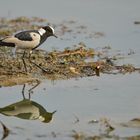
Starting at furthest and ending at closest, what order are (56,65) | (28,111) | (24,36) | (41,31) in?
(56,65) < (41,31) < (24,36) < (28,111)

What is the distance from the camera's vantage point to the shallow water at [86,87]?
9789 millimetres

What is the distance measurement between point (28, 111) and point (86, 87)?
1.40 meters

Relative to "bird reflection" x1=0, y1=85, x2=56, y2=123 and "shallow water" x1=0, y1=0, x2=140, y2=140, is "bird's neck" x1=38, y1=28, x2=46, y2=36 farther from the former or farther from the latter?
"bird reflection" x1=0, y1=85, x2=56, y2=123

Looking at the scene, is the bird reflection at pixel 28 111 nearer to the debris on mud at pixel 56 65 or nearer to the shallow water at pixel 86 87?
the shallow water at pixel 86 87

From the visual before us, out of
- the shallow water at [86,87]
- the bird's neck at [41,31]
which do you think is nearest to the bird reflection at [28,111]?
the shallow water at [86,87]

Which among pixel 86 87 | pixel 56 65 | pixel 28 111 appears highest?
pixel 56 65

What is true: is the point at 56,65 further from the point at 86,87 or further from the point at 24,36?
the point at 86,87

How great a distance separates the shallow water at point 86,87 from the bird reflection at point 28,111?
96 millimetres

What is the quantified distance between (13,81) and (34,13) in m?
4.96

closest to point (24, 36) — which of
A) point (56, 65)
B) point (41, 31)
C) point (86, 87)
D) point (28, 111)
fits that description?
point (41, 31)

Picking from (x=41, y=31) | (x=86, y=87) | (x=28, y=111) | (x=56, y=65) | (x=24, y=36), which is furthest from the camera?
(x=56, y=65)

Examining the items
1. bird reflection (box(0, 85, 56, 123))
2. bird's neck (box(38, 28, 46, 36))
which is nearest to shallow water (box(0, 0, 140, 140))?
bird reflection (box(0, 85, 56, 123))

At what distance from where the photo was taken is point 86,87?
1174 cm

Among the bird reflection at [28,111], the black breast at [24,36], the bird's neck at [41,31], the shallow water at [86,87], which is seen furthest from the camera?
the bird's neck at [41,31]
